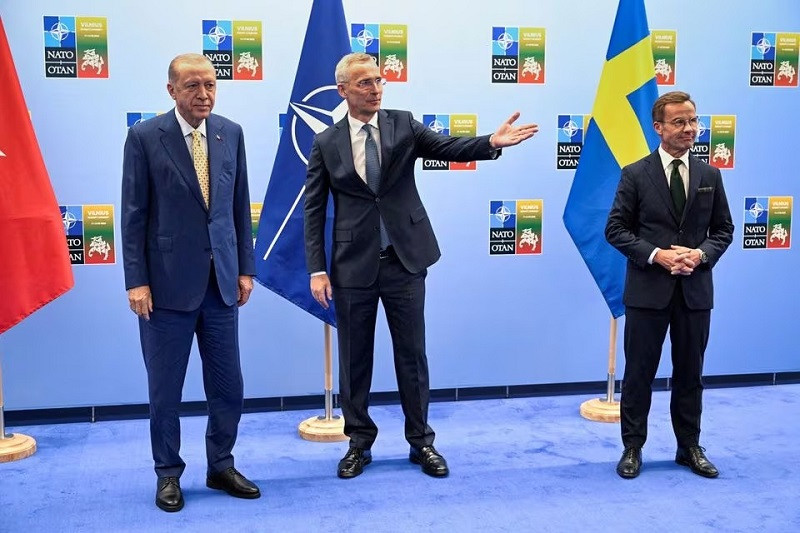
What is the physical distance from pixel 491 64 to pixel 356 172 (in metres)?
1.62

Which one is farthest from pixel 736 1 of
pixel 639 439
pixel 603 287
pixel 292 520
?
pixel 292 520

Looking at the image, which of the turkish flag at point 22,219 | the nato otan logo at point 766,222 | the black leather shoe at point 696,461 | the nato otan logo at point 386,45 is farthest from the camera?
the nato otan logo at point 766,222

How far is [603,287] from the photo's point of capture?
4766mm

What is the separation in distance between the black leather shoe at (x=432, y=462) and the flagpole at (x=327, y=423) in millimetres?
579

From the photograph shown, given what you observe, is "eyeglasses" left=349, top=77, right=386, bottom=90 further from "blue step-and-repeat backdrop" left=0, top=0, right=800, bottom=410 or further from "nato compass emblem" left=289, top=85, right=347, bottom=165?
"blue step-and-repeat backdrop" left=0, top=0, right=800, bottom=410

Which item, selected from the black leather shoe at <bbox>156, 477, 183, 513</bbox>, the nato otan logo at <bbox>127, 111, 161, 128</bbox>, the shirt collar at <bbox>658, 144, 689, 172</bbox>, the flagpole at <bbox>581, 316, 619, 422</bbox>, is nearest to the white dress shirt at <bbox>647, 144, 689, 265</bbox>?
the shirt collar at <bbox>658, 144, 689, 172</bbox>

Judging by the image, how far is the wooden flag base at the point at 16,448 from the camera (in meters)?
4.21

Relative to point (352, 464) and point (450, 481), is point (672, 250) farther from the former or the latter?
point (352, 464)

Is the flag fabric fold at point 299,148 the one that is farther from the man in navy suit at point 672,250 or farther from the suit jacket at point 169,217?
the man in navy suit at point 672,250

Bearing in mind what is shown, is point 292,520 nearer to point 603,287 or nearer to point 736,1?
point 603,287

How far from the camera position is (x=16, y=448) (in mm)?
4262

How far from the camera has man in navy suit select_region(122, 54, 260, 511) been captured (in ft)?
11.3

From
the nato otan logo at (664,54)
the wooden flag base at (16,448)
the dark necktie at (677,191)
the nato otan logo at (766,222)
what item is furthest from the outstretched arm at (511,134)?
the wooden flag base at (16,448)

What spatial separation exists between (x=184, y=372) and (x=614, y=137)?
8.23 ft
